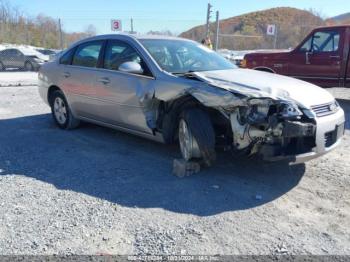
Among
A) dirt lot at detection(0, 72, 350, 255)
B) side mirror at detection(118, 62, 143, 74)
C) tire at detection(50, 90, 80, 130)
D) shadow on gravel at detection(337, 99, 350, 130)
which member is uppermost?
side mirror at detection(118, 62, 143, 74)

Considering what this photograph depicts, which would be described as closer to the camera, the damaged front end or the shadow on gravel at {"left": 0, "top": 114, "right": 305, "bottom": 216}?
the damaged front end

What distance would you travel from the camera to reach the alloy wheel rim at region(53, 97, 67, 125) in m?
6.91

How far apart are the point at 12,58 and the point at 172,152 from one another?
20.3 m

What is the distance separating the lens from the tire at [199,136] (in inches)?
172

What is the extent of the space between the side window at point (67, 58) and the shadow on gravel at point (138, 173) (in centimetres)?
129

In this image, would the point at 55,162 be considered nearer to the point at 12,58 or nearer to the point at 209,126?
the point at 209,126

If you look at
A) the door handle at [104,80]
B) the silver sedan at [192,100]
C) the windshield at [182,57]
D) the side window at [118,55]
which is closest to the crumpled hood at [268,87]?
the silver sedan at [192,100]

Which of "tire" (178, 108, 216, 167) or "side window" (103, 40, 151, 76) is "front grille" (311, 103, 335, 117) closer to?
"tire" (178, 108, 216, 167)

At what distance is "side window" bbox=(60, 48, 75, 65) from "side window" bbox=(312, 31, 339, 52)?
6425mm

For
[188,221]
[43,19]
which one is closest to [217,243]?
[188,221]

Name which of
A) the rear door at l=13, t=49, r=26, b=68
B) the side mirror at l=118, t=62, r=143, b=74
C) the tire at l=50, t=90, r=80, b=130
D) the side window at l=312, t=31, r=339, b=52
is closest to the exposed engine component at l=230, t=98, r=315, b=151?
the side mirror at l=118, t=62, r=143, b=74

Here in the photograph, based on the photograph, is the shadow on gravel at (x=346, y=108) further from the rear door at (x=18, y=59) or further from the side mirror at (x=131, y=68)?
the rear door at (x=18, y=59)

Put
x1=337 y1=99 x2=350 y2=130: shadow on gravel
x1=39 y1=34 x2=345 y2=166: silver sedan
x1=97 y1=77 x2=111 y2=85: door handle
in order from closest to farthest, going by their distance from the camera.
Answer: x1=39 y1=34 x2=345 y2=166: silver sedan, x1=97 y1=77 x2=111 y2=85: door handle, x1=337 y1=99 x2=350 y2=130: shadow on gravel

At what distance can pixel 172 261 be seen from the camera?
299 cm
